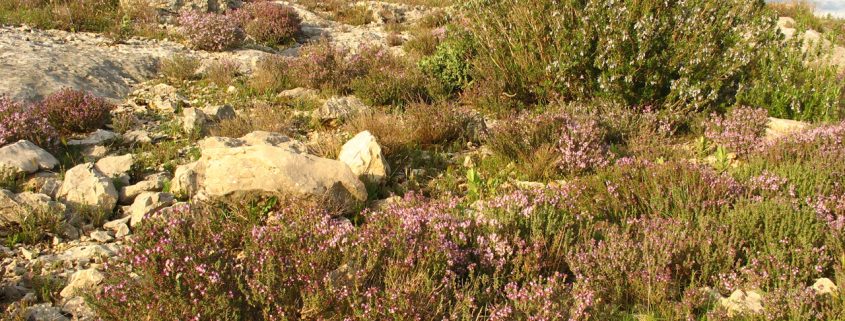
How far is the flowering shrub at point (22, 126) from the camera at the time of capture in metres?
5.79

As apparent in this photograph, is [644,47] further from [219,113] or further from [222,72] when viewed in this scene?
[222,72]

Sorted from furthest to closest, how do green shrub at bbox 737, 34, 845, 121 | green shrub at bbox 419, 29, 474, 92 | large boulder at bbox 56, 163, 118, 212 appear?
green shrub at bbox 419, 29, 474, 92 < green shrub at bbox 737, 34, 845, 121 < large boulder at bbox 56, 163, 118, 212

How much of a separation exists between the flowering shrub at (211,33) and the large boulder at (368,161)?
263 inches

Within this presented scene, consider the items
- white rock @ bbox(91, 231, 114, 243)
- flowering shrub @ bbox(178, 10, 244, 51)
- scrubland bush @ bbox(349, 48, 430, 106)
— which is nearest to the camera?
white rock @ bbox(91, 231, 114, 243)

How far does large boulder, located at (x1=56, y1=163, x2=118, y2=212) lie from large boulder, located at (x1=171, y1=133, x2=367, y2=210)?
1.62 feet

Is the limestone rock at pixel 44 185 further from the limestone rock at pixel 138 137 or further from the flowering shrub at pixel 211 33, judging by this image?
the flowering shrub at pixel 211 33

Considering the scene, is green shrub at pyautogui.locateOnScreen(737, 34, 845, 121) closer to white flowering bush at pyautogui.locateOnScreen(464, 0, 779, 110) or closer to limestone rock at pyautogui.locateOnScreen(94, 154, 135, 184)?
white flowering bush at pyautogui.locateOnScreen(464, 0, 779, 110)

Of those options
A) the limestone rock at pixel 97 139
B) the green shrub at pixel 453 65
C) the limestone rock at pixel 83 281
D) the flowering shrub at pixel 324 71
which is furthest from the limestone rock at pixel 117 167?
the green shrub at pixel 453 65

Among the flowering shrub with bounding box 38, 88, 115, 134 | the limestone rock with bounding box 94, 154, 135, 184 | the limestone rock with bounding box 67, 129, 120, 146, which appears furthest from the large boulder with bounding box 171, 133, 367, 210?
the flowering shrub with bounding box 38, 88, 115, 134

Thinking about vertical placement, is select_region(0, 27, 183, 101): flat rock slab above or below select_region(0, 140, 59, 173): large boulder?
below

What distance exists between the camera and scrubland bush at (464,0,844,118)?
637 cm

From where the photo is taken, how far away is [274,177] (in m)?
4.61

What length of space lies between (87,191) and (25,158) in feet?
3.39

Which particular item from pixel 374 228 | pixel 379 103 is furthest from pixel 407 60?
pixel 374 228
